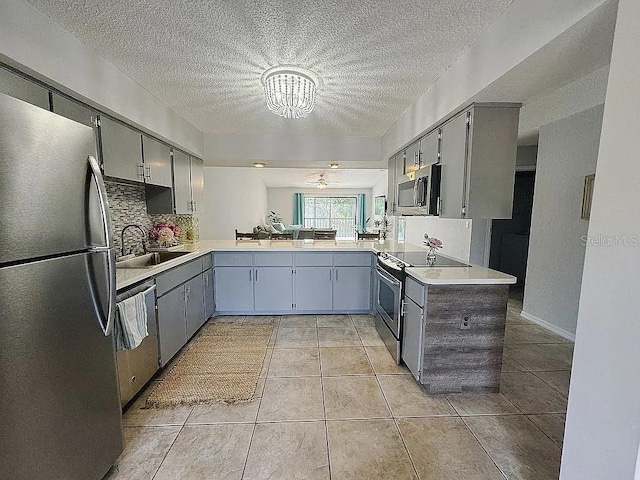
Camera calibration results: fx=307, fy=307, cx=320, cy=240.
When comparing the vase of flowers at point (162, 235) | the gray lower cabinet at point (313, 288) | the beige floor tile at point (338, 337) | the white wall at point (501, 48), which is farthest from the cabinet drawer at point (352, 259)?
the vase of flowers at point (162, 235)

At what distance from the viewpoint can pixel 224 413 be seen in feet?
6.56

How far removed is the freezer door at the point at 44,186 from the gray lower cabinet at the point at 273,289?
234cm

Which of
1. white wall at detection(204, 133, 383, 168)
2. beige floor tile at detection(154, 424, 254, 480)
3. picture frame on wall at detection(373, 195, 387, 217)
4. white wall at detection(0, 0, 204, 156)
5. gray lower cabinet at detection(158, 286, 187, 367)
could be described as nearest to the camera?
white wall at detection(0, 0, 204, 156)

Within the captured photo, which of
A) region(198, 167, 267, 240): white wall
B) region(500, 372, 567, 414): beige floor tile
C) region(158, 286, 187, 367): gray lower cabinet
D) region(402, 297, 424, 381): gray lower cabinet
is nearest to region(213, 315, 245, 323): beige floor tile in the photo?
region(158, 286, 187, 367): gray lower cabinet

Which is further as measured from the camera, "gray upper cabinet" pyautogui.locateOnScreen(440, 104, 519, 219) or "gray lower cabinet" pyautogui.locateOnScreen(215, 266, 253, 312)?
"gray lower cabinet" pyautogui.locateOnScreen(215, 266, 253, 312)

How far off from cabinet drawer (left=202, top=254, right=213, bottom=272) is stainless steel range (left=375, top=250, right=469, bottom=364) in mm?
1885

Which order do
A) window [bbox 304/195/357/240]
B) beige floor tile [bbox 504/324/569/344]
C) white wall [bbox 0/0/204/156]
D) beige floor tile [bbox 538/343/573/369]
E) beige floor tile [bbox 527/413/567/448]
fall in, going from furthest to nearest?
window [bbox 304/195/357/240] → beige floor tile [bbox 504/324/569/344] → beige floor tile [bbox 538/343/573/369] → beige floor tile [bbox 527/413/567/448] → white wall [bbox 0/0/204/156]

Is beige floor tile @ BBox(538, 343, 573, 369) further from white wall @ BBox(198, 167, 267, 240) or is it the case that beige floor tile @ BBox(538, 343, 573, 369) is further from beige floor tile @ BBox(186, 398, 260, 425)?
white wall @ BBox(198, 167, 267, 240)

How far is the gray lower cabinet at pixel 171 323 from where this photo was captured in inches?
95.6

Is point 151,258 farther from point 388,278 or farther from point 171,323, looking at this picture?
point 388,278

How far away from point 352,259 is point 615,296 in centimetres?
277

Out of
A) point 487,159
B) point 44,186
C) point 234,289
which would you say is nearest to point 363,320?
point 234,289

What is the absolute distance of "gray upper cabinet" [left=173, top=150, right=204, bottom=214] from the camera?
327 cm

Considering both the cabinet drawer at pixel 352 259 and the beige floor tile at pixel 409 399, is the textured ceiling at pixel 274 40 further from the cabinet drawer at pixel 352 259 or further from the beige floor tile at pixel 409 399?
the beige floor tile at pixel 409 399
